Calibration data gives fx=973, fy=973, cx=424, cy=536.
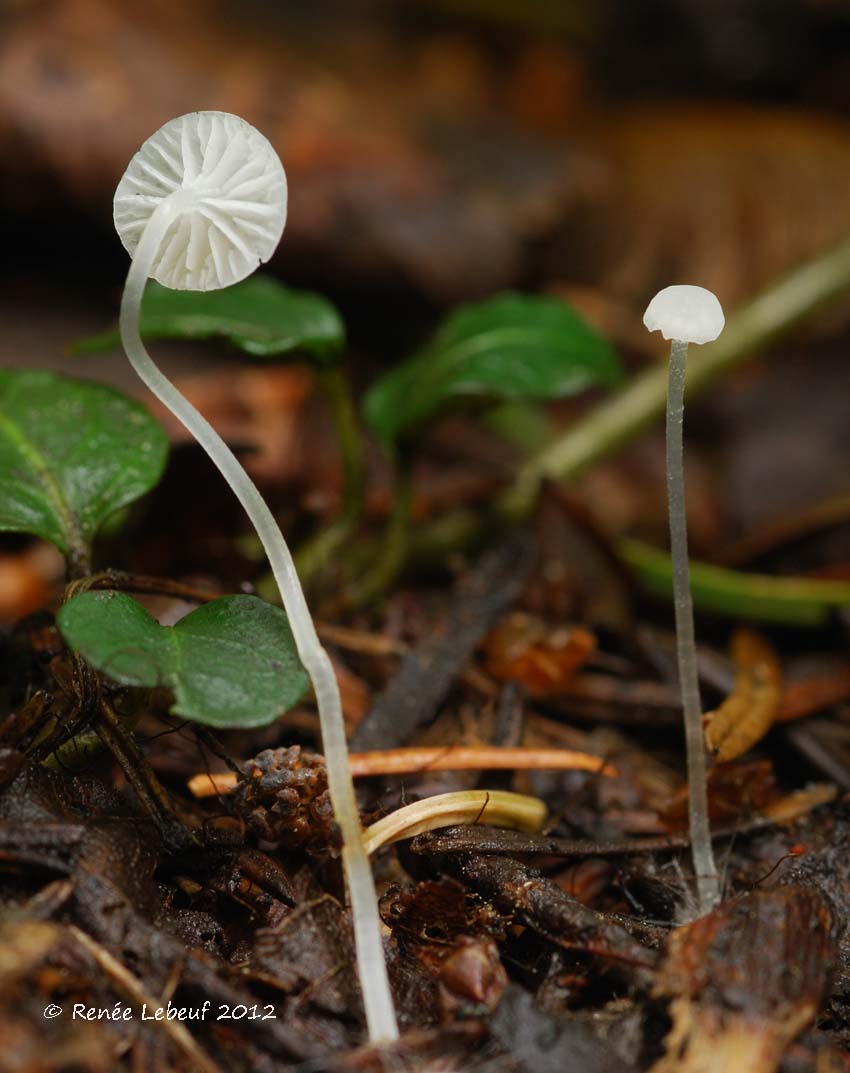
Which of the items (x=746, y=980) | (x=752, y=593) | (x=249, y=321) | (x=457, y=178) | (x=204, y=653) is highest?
(x=457, y=178)

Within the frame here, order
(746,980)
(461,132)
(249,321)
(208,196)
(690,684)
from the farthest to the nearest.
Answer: (461,132), (249,321), (690,684), (208,196), (746,980)

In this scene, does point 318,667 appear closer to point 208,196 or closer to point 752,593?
point 208,196

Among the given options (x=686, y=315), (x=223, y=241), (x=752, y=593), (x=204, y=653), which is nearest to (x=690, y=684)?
(x=686, y=315)

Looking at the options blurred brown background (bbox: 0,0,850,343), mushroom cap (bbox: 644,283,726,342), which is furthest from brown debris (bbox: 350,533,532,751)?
blurred brown background (bbox: 0,0,850,343)

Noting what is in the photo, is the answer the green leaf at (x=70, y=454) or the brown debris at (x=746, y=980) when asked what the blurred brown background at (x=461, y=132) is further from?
the brown debris at (x=746, y=980)

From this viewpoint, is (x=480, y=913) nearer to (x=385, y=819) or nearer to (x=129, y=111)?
(x=385, y=819)

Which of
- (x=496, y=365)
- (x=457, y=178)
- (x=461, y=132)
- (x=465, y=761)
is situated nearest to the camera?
(x=465, y=761)

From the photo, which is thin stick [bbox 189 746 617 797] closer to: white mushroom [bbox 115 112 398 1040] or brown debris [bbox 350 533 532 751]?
brown debris [bbox 350 533 532 751]
